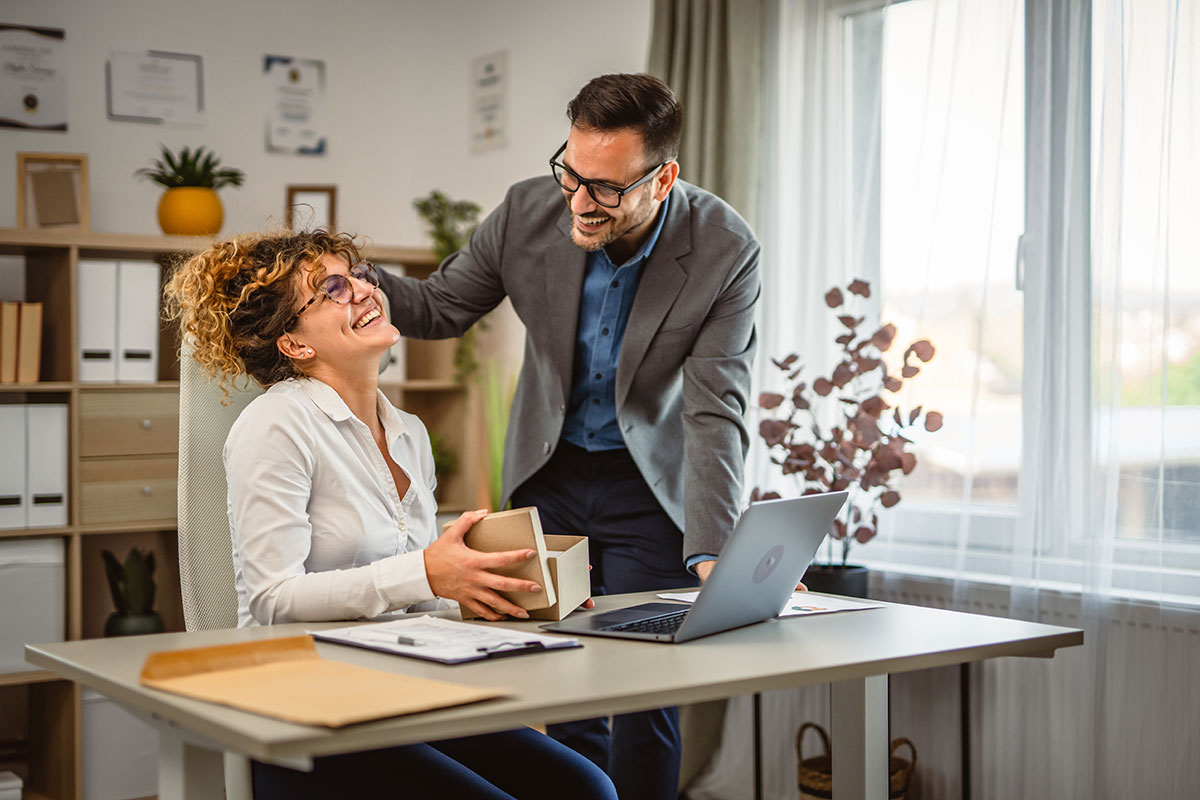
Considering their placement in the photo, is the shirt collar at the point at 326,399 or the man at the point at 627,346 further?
the man at the point at 627,346

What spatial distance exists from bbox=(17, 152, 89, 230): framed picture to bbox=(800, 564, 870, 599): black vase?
216 cm

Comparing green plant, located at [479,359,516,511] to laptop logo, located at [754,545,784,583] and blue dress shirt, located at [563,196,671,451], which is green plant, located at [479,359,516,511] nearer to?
blue dress shirt, located at [563,196,671,451]

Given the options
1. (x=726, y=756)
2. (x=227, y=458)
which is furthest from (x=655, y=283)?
(x=726, y=756)

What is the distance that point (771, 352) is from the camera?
10.3 ft

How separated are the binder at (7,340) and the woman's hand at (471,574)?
2.10 meters

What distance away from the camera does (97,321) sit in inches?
124

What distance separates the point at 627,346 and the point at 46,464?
1814mm

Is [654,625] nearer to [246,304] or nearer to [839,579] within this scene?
[246,304]

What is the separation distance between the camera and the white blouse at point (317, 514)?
1450mm

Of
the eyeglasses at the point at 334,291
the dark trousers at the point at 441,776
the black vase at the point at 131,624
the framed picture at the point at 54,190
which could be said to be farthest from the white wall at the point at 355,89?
the dark trousers at the point at 441,776

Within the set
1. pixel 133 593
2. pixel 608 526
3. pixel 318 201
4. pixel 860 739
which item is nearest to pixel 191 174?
pixel 318 201

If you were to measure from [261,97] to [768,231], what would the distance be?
1731 millimetres

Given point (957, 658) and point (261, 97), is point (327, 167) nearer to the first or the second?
point (261, 97)

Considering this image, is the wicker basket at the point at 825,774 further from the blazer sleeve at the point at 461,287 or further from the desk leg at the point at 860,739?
the blazer sleeve at the point at 461,287
